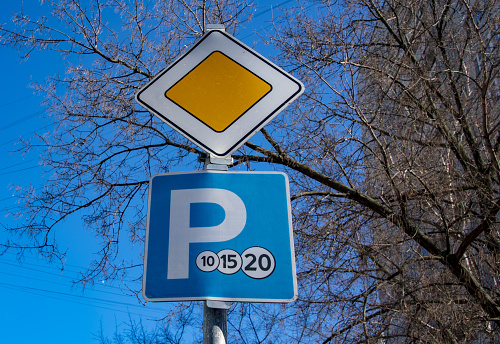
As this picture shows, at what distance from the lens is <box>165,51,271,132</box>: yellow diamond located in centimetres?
212

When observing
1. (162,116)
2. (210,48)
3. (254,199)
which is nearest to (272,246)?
(254,199)

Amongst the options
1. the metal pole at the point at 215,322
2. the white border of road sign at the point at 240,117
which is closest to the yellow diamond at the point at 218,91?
the white border of road sign at the point at 240,117

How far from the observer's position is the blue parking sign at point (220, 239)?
6.04ft

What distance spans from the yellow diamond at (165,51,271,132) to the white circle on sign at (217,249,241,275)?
0.51m

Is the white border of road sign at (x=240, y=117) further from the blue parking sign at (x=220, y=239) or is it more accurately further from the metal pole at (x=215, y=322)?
the metal pole at (x=215, y=322)

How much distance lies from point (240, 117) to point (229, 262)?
592mm

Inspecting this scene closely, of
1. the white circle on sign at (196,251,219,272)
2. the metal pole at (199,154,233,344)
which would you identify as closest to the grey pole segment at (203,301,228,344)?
the metal pole at (199,154,233,344)

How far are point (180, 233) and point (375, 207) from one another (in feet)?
13.5

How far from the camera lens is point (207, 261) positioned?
1.86m

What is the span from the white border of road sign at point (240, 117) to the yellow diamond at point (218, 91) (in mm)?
19

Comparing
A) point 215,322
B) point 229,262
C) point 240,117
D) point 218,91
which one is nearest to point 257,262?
point 229,262

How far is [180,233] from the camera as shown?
6.36ft

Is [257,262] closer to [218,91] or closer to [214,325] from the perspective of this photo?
[214,325]

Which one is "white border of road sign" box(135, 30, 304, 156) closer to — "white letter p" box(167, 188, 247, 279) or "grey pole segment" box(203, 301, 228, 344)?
"white letter p" box(167, 188, 247, 279)
